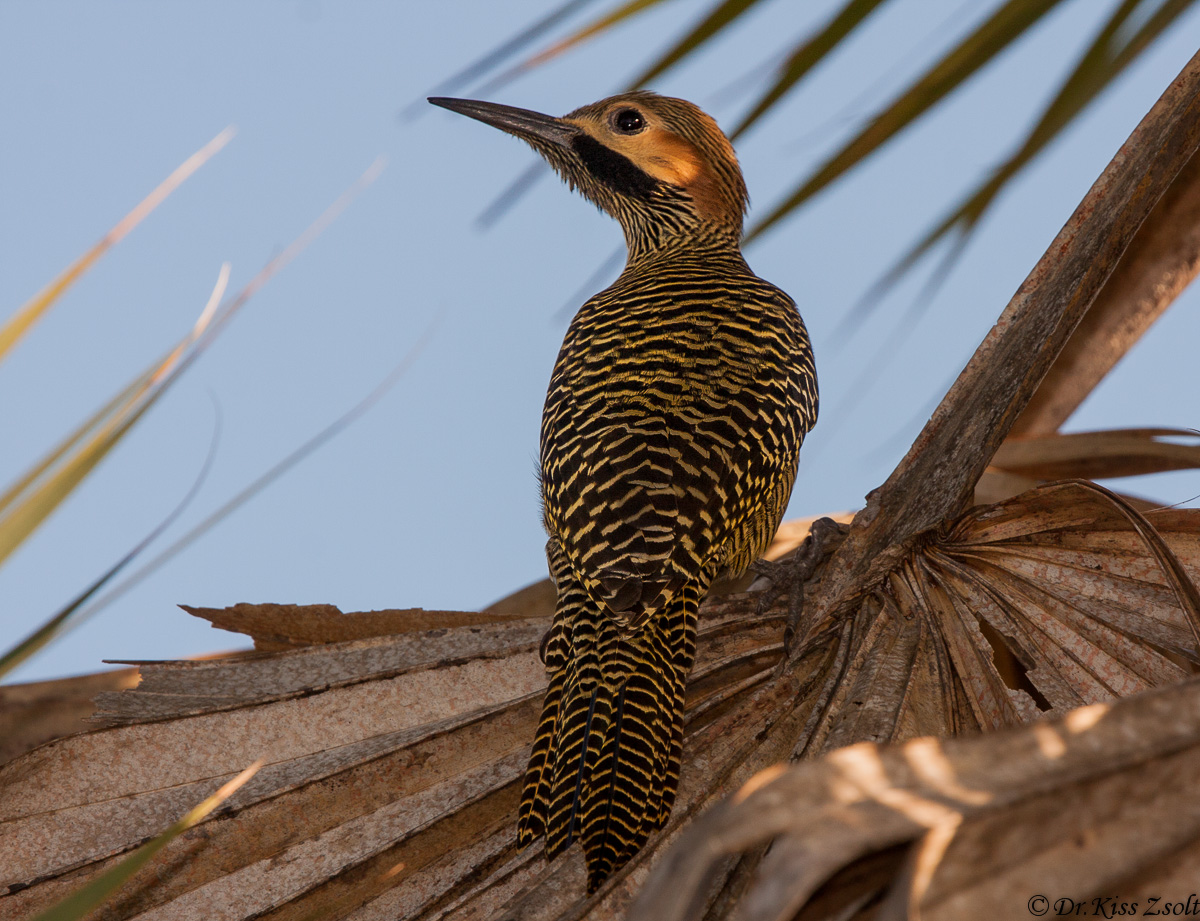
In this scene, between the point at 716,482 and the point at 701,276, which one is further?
the point at 701,276

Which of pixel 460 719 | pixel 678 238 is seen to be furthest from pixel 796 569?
pixel 678 238

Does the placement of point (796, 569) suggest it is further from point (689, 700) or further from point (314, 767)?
point (314, 767)

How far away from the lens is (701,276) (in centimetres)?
436

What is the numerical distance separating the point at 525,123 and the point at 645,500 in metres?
3.07

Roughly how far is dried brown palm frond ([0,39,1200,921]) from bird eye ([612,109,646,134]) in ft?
10.1

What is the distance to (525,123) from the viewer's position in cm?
540

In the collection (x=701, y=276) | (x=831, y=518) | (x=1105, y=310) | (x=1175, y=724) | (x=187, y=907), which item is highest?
(x=701, y=276)

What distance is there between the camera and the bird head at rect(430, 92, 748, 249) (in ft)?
17.5

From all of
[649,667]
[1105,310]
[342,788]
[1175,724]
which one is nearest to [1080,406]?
[1105,310]

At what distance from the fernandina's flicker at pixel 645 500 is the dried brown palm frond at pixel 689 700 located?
4.8 inches

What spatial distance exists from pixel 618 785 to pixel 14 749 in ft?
4.70

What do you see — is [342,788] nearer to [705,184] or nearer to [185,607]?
[185,607]

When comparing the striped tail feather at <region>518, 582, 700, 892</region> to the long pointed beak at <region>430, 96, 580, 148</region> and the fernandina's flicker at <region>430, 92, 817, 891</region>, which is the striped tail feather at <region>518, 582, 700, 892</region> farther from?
the long pointed beak at <region>430, 96, 580, 148</region>

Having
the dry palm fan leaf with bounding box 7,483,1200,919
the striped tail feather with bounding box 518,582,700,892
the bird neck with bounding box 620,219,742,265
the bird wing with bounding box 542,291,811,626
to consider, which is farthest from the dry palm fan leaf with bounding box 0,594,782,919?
the bird neck with bounding box 620,219,742,265
